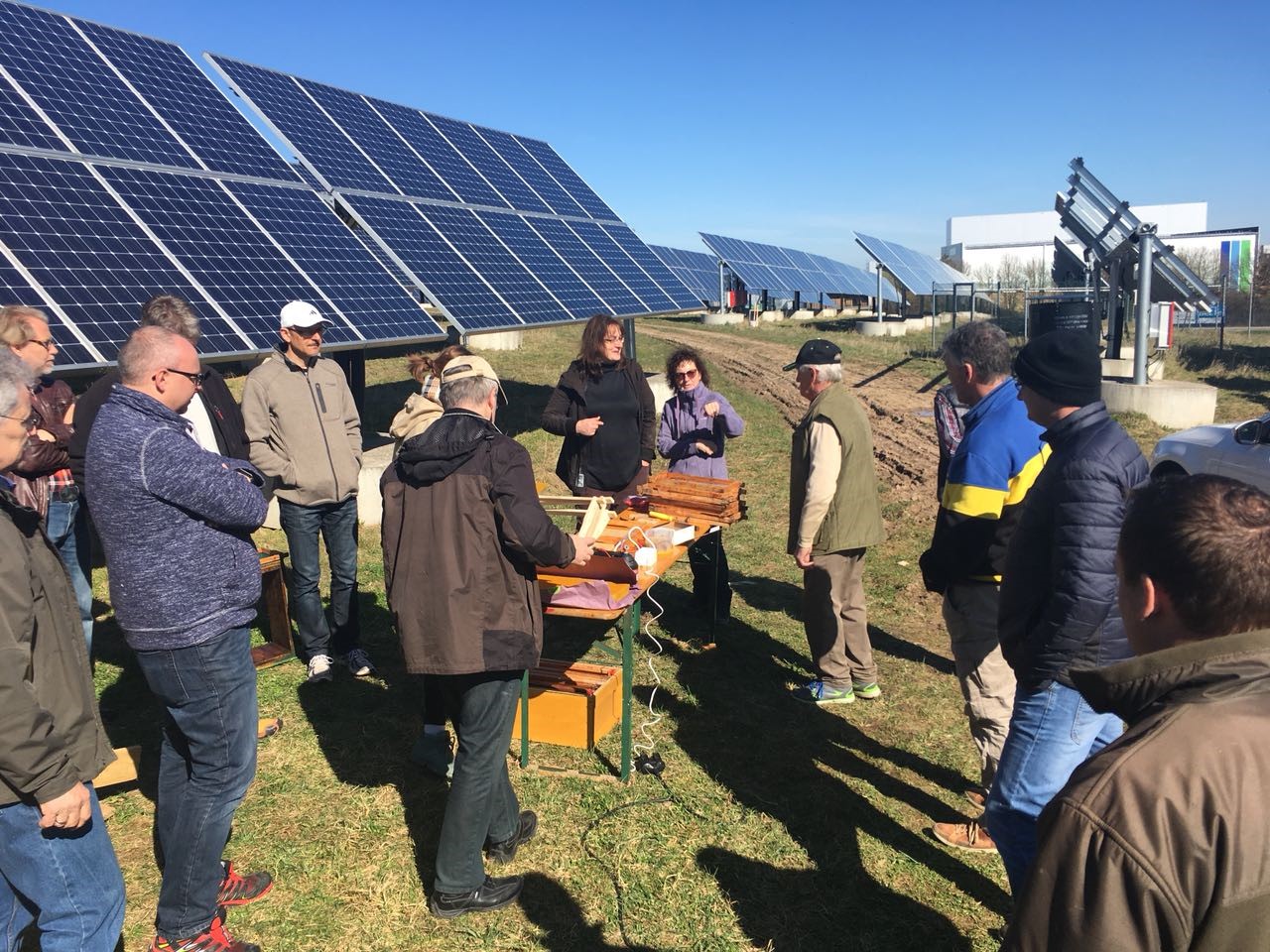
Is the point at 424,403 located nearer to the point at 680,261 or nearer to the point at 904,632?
the point at 904,632

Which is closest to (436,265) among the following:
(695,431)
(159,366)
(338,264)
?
(338,264)

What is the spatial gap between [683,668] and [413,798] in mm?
1918

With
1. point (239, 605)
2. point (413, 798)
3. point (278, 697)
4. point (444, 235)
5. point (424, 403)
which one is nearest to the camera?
point (239, 605)

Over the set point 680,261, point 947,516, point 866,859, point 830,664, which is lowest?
point 866,859

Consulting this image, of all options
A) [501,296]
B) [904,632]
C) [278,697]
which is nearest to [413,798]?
[278,697]

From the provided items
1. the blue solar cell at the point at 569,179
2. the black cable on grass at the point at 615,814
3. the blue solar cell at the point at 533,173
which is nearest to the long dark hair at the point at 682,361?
the black cable on grass at the point at 615,814

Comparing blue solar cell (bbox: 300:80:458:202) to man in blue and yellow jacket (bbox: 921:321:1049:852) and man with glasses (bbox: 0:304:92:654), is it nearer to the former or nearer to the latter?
man with glasses (bbox: 0:304:92:654)

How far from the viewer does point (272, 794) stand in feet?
13.4

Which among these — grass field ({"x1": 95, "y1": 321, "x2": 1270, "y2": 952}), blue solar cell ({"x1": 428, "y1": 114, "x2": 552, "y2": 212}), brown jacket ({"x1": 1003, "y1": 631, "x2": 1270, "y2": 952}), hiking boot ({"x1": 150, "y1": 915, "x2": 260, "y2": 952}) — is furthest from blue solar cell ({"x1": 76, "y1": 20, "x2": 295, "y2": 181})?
brown jacket ({"x1": 1003, "y1": 631, "x2": 1270, "y2": 952})

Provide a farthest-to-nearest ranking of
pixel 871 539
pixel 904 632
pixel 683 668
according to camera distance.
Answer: pixel 904 632
pixel 683 668
pixel 871 539

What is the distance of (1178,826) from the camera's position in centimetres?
118

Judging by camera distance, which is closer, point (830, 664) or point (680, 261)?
point (830, 664)

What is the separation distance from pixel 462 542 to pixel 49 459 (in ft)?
7.90

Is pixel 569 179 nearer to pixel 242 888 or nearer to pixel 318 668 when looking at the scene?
pixel 318 668
